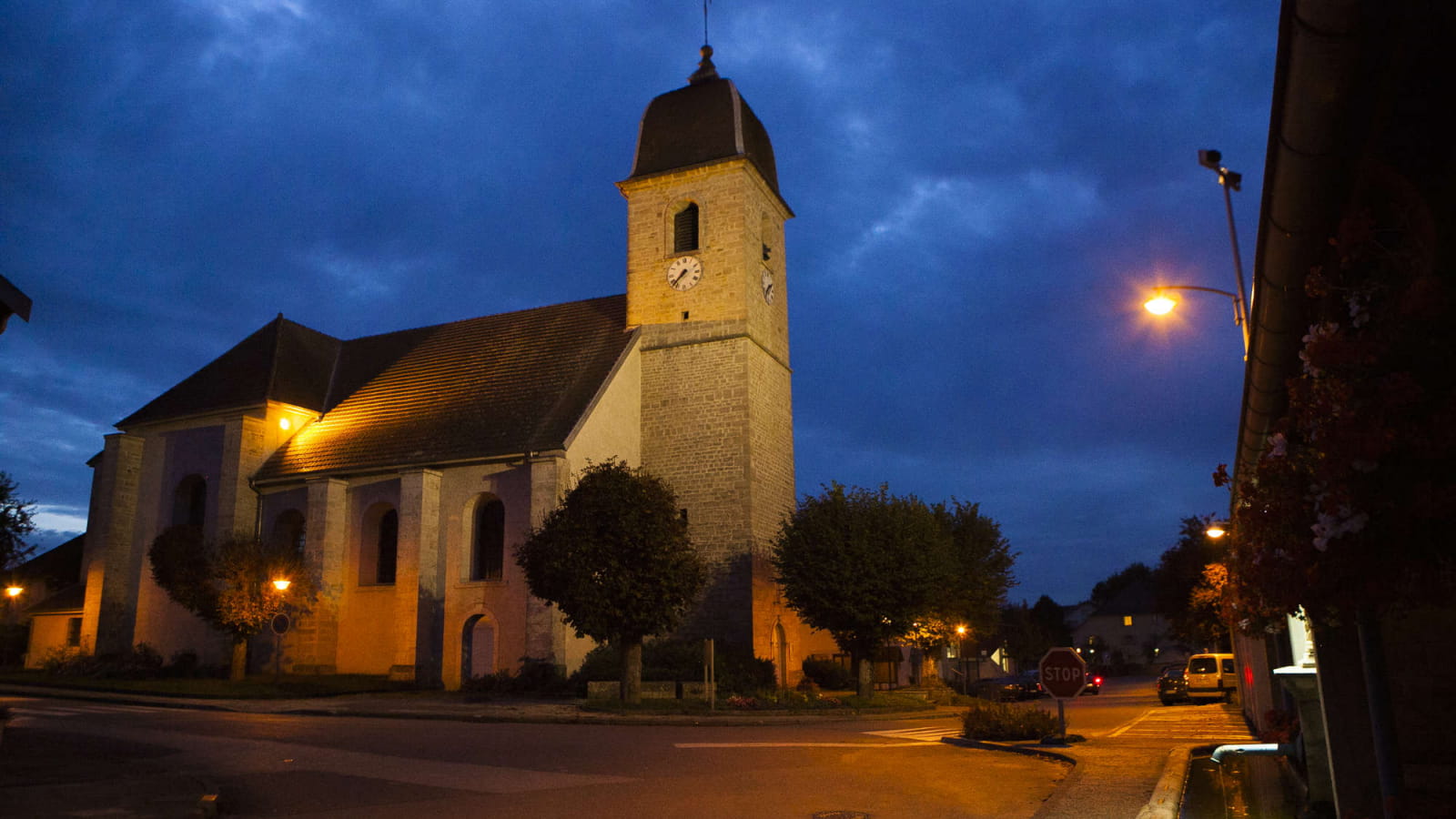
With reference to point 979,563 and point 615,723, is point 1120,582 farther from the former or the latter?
point 615,723

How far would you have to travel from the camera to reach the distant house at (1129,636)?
9281 cm

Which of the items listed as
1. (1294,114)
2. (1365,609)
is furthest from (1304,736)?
(1294,114)

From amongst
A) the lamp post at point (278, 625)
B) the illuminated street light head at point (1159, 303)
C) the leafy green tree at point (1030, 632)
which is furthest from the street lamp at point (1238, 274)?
the leafy green tree at point (1030, 632)

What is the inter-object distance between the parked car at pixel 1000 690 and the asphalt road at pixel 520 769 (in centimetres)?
1818

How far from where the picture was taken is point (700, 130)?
34.6 m

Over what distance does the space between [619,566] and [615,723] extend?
4.64m

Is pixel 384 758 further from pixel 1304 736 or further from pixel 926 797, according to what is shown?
pixel 1304 736

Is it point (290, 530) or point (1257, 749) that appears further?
point (290, 530)

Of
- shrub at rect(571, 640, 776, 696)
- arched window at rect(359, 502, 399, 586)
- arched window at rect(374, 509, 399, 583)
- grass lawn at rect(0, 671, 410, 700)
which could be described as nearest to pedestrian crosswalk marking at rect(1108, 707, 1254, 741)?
shrub at rect(571, 640, 776, 696)

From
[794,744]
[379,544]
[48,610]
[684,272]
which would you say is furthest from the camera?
[48,610]

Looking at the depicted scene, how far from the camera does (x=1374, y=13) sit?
307cm

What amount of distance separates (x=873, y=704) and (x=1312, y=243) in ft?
74.1

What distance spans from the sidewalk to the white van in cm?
1028

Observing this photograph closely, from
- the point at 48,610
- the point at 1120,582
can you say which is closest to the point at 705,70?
the point at 48,610
